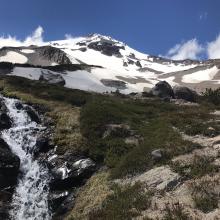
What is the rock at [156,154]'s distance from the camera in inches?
1166

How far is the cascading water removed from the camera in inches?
1130

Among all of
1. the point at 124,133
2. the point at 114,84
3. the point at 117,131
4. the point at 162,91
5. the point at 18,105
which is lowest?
the point at 124,133

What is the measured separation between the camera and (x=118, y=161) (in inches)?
1258

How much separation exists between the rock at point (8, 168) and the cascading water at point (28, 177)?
478 millimetres

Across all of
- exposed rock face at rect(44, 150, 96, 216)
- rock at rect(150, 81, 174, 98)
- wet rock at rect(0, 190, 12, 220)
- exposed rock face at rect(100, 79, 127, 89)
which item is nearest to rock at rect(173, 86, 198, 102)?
rock at rect(150, 81, 174, 98)

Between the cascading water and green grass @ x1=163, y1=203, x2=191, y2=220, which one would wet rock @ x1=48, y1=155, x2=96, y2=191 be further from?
green grass @ x1=163, y1=203, x2=191, y2=220

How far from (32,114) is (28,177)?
1257 centimetres

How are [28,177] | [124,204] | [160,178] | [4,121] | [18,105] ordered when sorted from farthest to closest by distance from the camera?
[18,105] → [4,121] → [28,177] → [160,178] → [124,204]

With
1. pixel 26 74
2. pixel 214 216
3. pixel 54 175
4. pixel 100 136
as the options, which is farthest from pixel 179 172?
pixel 26 74

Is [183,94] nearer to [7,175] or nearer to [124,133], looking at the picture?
[124,133]

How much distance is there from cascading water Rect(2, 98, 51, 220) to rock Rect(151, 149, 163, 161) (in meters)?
7.17

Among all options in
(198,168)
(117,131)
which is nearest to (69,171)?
(117,131)

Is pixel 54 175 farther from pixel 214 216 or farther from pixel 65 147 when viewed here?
pixel 214 216

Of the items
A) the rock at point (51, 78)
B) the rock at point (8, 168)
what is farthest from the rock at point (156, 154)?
the rock at point (51, 78)
